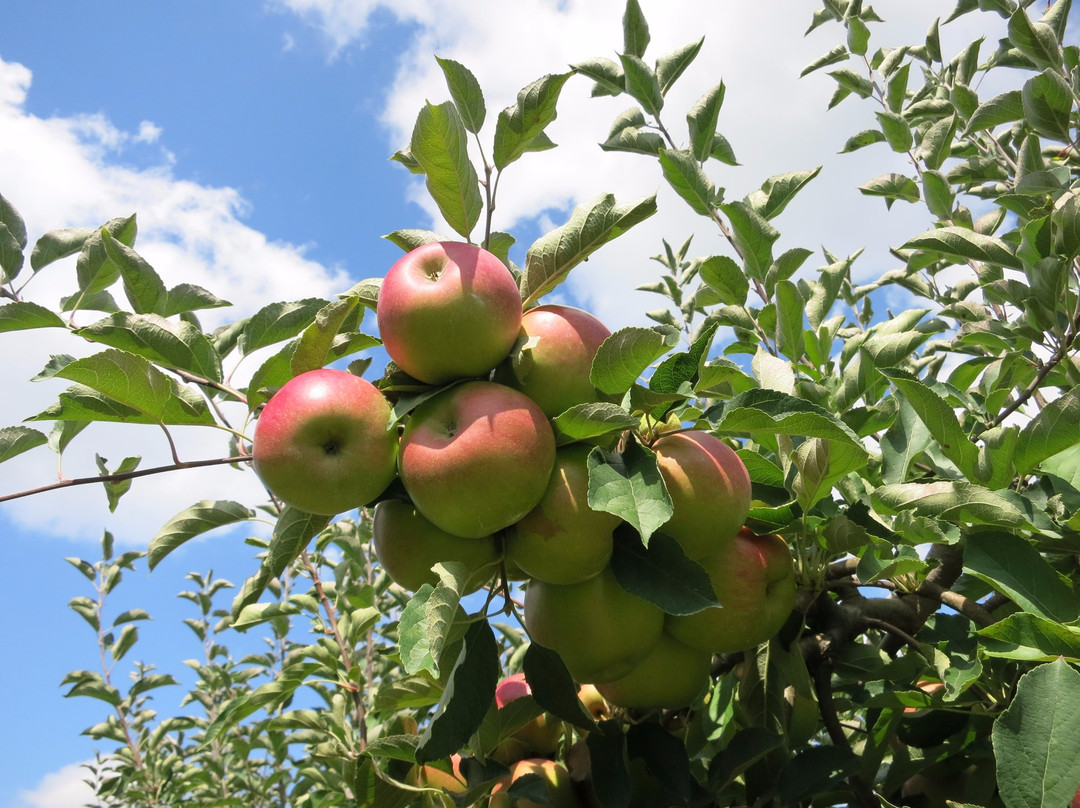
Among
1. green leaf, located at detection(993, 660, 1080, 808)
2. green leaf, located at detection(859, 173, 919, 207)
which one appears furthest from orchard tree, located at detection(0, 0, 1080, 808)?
green leaf, located at detection(859, 173, 919, 207)

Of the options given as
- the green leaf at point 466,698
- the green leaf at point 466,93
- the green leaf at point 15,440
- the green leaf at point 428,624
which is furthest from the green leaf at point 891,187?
the green leaf at point 15,440

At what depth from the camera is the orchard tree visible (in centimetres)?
125

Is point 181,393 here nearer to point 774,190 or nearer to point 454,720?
point 454,720

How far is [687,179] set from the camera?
81.3 inches

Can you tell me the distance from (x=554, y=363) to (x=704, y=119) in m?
1.23

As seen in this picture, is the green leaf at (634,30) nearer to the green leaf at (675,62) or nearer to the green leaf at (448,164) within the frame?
the green leaf at (675,62)

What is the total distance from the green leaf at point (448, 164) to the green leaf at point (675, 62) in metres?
1.25

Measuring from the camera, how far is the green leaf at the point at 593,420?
1189mm

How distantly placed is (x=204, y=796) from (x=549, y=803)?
458cm

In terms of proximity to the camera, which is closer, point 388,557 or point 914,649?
point 388,557

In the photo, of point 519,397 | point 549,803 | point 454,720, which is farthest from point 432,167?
point 549,803

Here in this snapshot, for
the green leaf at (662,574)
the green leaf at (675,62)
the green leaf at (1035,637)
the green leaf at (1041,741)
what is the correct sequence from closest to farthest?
the green leaf at (1041,741) < the green leaf at (1035,637) < the green leaf at (662,574) < the green leaf at (675,62)

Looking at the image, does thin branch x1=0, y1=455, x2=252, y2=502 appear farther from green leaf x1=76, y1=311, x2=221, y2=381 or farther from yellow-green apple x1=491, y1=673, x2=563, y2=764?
yellow-green apple x1=491, y1=673, x2=563, y2=764

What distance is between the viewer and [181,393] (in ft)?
4.93
